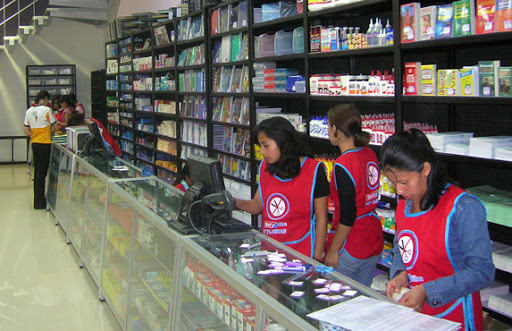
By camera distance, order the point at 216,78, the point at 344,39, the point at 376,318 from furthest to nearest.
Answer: the point at 216,78 < the point at 344,39 < the point at 376,318

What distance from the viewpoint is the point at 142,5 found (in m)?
11.9

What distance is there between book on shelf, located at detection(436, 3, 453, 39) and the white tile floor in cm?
314

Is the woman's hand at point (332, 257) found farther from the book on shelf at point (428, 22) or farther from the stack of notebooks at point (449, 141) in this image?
the book on shelf at point (428, 22)

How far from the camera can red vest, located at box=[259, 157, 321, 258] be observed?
3027 millimetres

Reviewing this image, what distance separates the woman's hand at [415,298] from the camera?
1944mm

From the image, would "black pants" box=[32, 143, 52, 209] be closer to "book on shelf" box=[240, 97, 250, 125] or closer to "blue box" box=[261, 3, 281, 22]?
"book on shelf" box=[240, 97, 250, 125]

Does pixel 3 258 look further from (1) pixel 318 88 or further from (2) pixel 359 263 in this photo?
(2) pixel 359 263

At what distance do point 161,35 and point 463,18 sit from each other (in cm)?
→ 641

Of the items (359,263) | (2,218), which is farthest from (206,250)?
(2,218)

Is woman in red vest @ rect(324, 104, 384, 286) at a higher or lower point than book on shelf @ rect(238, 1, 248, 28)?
lower

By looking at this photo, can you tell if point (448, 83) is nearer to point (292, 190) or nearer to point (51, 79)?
point (292, 190)

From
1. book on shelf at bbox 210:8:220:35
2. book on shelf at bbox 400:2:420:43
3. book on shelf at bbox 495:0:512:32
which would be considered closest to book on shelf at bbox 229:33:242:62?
book on shelf at bbox 210:8:220:35

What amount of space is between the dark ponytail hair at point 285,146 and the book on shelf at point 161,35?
620cm

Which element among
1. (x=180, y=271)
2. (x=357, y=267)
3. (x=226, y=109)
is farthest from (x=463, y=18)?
(x=226, y=109)
